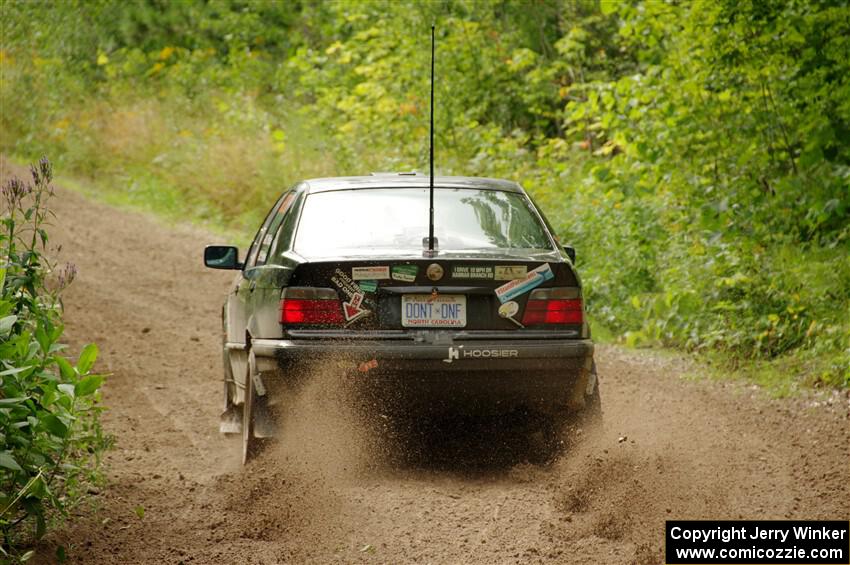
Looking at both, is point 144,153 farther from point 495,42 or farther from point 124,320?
point 124,320

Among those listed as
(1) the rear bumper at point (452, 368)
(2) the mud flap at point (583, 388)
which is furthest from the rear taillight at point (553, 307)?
(2) the mud flap at point (583, 388)

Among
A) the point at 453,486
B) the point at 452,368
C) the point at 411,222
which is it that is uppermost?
the point at 411,222

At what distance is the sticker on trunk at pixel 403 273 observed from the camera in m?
5.83

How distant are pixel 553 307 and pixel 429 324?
2.13 ft

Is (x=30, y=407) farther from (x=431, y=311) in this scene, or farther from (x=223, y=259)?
(x=223, y=259)

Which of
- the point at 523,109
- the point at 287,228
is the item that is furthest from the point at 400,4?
the point at 287,228

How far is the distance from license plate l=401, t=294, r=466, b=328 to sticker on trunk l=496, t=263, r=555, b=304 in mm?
211

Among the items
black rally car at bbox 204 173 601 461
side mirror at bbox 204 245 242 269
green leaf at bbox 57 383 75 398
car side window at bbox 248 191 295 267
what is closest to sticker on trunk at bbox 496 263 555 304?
black rally car at bbox 204 173 601 461

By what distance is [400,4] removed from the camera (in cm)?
1970

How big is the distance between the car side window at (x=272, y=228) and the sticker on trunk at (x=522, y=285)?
151cm

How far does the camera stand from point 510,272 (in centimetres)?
593

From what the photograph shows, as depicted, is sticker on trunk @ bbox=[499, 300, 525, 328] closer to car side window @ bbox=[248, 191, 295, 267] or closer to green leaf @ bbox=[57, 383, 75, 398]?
car side window @ bbox=[248, 191, 295, 267]

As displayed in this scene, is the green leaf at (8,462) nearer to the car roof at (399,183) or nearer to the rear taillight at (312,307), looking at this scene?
the rear taillight at (312,307)

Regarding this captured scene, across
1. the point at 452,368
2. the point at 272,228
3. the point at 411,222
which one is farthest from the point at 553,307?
the point at 272,228
